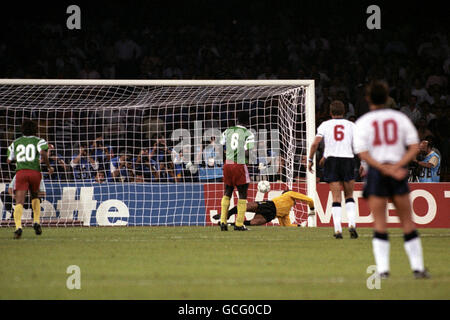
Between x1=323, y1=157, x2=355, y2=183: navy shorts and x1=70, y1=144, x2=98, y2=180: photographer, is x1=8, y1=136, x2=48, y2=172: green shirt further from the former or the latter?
x1=323, y1=157, x2=355, y2=183: navy shorts

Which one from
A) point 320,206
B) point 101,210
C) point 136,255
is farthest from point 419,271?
point 101,210

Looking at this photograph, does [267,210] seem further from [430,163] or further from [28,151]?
[28,151]

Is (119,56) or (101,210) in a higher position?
(119,56)

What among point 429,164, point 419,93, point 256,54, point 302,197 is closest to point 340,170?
point 302,197

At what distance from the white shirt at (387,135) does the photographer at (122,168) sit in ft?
35.9

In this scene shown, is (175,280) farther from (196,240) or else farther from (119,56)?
(119,56)

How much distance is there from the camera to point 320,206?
1661 cm

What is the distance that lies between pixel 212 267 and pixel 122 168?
31.9 ft

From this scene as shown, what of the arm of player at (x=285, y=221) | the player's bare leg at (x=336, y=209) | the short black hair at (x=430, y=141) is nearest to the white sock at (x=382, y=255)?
the player's bare leg at (x=336, y=209)

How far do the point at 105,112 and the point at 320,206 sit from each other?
578cm

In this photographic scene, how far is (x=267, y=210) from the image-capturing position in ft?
51.7

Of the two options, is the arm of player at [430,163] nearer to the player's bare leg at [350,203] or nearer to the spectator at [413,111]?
the spectator at [413,111]
